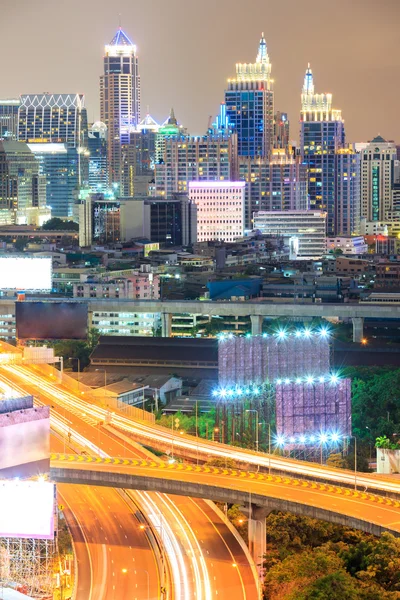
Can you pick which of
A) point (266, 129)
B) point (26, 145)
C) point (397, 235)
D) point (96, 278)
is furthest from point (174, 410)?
point (26, 145)

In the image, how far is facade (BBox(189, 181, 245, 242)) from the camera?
83188mm

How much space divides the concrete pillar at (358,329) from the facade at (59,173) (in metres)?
67.4

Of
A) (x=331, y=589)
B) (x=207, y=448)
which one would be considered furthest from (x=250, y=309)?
(x=331, y=589)

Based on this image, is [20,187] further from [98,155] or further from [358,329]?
[358,329]

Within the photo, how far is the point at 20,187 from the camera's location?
101m

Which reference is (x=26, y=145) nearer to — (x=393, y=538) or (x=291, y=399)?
(x=291, y=399)

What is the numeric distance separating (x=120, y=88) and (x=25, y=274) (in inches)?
3067

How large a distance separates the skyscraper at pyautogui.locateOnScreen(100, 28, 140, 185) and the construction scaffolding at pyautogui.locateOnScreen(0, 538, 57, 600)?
99.5 meters

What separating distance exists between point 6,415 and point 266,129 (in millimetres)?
76330

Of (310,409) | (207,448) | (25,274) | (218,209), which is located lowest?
(207,448)

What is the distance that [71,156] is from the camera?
11019 centimetres

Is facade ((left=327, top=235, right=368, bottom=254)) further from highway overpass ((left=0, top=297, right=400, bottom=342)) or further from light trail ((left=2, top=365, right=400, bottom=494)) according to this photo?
light trail ((left=2, top=365, right=400, bottom=494))

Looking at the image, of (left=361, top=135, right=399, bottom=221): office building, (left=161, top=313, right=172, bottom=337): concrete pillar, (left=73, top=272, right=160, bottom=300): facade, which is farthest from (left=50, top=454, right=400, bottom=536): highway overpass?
(left=361, top=135, right=399, bottom=221): office building

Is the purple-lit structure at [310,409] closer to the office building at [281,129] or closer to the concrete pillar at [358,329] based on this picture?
the concrete pillar at [358,329]
